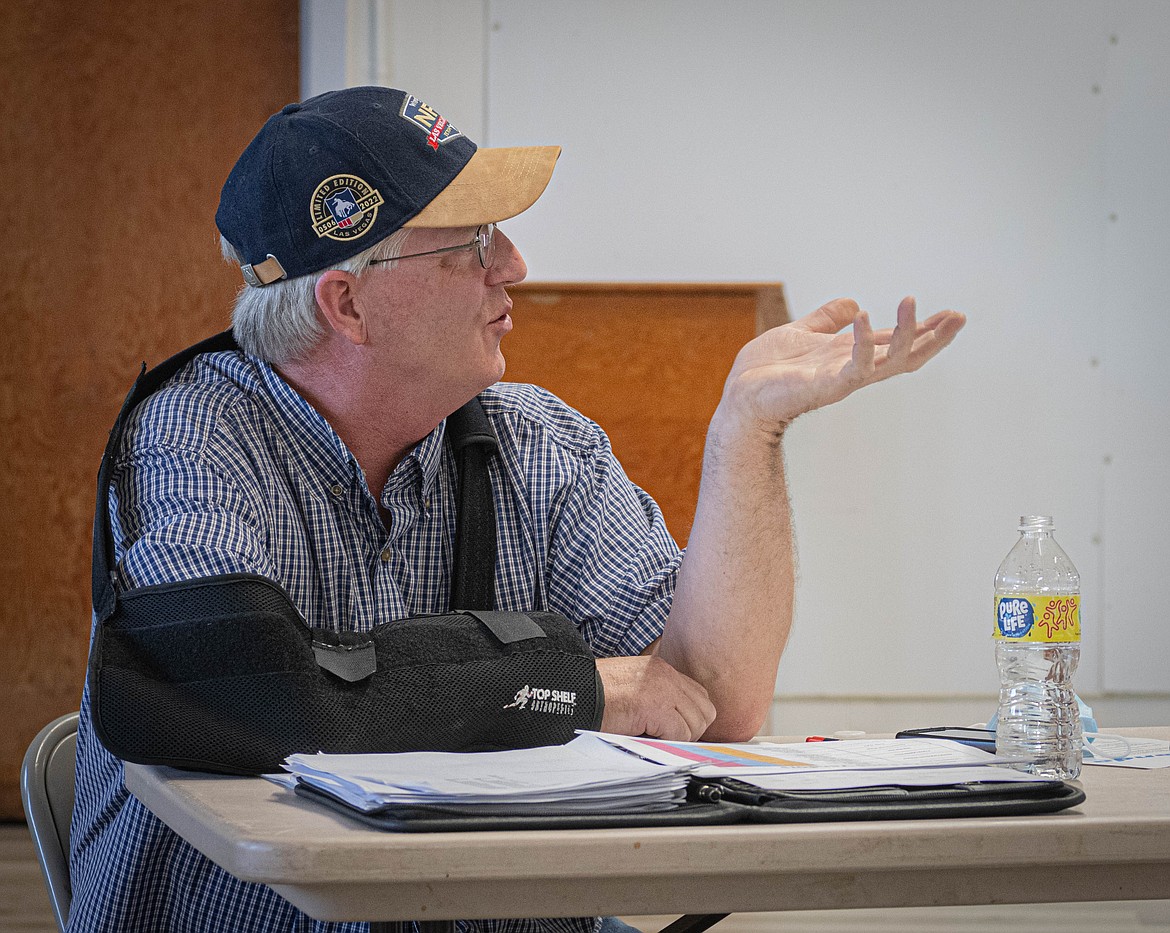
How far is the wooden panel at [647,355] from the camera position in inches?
123

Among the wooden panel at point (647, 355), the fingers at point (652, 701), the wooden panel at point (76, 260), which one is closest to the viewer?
the fingers at point (652, 701)

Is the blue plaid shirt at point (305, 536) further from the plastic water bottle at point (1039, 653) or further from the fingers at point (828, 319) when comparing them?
the plastic water bottle at point (1039, 653)

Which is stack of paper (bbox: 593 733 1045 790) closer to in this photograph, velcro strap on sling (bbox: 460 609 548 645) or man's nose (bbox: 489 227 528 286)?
velcro strap on sling (bbox: 460 609 548 645)

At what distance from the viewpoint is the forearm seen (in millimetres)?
1380

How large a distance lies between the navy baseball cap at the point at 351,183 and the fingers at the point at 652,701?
55 cm

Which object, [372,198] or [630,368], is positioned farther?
[630,368]

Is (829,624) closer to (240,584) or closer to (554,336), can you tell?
(554,336)

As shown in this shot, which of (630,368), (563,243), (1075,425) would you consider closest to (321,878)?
(630,368)

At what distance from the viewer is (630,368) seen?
3.14 m

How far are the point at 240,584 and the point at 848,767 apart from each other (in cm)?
50

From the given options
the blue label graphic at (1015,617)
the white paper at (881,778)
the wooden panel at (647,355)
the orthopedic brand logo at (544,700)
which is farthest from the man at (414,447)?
the wooden panel at (647,355)

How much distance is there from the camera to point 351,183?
1.42m

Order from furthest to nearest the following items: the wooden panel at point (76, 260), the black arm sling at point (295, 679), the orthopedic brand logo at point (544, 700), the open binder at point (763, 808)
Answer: the wooden panel at point (76, 260), the orthopedic brand logo at point (544, 700), the black arm sling at point (295, 679), the open binder at point (763, 808)

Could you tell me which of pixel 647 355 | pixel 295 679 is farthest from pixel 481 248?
pixel 647 355
